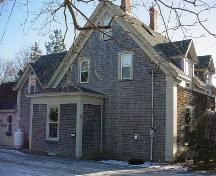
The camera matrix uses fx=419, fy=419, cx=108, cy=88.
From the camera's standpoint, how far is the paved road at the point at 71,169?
672 inches

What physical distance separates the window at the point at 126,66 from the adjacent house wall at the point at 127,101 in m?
0.29

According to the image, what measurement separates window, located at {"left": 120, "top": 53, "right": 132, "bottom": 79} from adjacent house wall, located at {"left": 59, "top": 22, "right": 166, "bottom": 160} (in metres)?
0.29

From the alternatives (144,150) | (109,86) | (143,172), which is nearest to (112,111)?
(109,86)

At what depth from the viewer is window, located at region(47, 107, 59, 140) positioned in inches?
995

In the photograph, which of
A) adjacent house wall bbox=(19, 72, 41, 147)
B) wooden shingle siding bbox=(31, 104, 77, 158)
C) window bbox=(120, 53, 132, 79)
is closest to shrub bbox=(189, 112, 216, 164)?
window bbox=(120, 53, 132, 79)

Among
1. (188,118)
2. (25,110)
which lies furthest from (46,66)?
(188,118)

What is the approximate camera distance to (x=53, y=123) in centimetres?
2553

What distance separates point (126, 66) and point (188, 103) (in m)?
4.20

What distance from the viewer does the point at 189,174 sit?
17688 mm

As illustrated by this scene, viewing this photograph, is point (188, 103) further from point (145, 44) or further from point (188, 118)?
point (145, 44)

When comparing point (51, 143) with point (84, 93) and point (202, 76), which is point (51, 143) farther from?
point (202, 76)

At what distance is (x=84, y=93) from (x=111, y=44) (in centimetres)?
358

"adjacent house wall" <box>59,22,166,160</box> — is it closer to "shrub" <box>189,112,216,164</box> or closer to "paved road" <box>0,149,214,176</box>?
"shrub" <box>189,112,216,164</box>

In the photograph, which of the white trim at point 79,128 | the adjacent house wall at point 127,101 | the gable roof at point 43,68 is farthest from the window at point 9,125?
the white trim at point 79,128
